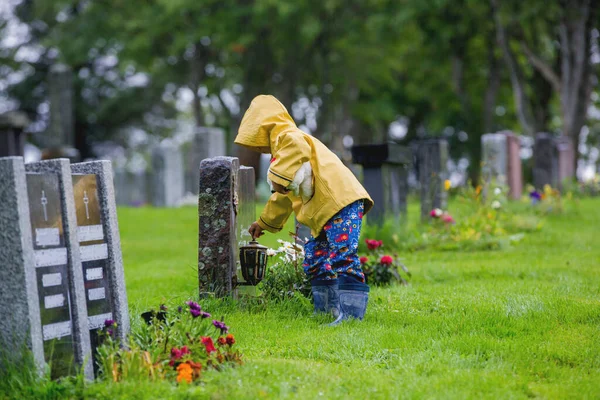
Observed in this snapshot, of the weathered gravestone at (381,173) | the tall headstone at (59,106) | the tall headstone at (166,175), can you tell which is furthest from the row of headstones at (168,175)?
the weathered gravestone at (381,173)

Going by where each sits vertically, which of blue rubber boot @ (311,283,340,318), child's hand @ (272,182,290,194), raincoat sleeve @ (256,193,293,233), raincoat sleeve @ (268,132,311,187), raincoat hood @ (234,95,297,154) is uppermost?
raincoat hood @ (234,95,297,154)

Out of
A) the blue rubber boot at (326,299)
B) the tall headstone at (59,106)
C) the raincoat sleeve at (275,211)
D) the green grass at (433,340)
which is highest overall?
the tall headstone at (59,106)

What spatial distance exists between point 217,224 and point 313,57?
19.9 meters

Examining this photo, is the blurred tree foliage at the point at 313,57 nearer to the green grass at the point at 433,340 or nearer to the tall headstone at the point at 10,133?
the tall headstone at the point at 10,133

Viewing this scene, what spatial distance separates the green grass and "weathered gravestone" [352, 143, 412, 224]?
3.36ft

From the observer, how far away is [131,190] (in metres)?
20.6

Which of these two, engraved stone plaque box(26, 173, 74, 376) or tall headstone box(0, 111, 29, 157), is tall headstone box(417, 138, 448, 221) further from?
tall headstone box(0, 111, 29, 157)

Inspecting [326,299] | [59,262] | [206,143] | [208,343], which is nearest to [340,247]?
[326,299]

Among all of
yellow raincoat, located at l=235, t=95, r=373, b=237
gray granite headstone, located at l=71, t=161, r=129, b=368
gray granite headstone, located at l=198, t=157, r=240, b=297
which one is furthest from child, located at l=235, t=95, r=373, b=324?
gray granite headstone, located at l=71, t=161, r=129, b=368

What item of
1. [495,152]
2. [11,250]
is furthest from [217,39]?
[11,250]

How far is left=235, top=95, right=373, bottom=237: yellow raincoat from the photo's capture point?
16.0 feet

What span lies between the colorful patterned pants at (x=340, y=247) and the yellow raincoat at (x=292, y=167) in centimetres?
9

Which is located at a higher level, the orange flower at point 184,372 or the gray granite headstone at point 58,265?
the gray granite headstone at point 58,265

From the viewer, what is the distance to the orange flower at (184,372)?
359cm
